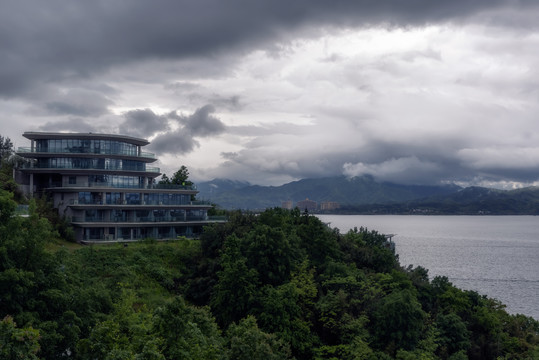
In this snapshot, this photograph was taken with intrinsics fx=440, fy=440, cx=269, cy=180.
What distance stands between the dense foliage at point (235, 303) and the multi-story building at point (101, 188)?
592 centimetres

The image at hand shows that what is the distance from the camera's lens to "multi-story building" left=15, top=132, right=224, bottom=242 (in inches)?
2434

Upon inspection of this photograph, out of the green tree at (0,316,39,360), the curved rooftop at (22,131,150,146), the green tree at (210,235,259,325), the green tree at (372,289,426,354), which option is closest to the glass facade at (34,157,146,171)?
the curved rooftop at (22,131,150,146)

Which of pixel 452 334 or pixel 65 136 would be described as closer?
pixel 452 334

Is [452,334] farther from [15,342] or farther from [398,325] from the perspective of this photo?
[15,342]

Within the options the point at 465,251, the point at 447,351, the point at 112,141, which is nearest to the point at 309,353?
the point at 447,351

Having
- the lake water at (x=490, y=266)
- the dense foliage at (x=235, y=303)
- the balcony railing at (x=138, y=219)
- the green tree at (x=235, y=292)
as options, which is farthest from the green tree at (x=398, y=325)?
the lake water at (x=490, y=266)

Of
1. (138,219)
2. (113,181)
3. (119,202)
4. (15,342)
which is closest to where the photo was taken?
(15,342)

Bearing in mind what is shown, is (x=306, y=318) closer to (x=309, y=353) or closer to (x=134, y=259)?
(x=309, y=353)

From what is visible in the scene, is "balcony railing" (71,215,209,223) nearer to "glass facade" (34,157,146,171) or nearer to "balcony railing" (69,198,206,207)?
"balcony railing" (69,198,206,207)

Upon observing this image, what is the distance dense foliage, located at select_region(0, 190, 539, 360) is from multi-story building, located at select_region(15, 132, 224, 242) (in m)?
5.92

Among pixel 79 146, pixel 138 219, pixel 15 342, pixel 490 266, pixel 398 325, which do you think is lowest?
pixel 490 266

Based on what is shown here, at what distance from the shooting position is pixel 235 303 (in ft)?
129

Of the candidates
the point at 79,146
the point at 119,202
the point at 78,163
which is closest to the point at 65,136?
the point at 79,146

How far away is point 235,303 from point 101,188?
32.4 meters
